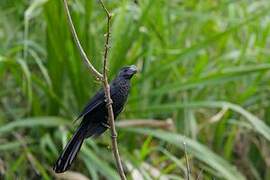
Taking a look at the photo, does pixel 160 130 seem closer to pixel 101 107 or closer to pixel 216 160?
pixel 216 160

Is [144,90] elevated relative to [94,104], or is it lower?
lower

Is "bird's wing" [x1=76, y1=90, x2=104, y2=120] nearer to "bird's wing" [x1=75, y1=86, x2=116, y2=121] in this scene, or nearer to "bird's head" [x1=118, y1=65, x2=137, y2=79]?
"bird's wing" [x1=75, y1=86, x2=116, y2=121]

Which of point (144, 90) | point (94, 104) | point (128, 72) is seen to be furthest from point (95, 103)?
point (144, 90)

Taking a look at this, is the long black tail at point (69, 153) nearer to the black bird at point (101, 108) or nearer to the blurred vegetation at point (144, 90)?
the black bird at point (101, 108)

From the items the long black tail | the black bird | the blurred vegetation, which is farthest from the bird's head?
the blurred vegetation

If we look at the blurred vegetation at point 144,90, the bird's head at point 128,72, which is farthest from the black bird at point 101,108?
the blurred vegetation at point 144,90

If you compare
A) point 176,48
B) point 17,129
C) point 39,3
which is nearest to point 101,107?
point 39,3

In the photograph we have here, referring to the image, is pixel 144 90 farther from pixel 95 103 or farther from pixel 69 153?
pixel 69 153
